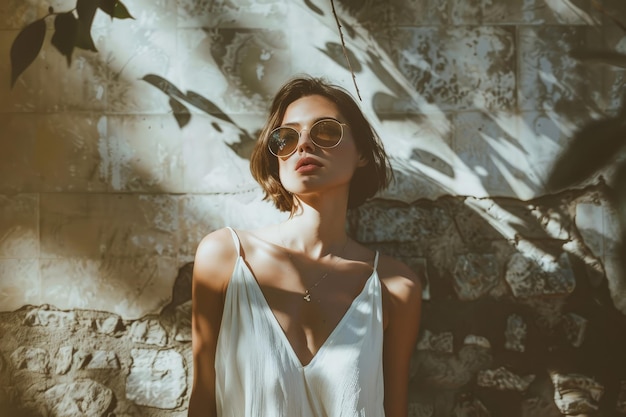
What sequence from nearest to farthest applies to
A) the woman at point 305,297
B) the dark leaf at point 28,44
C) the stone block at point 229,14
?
the dark leaf at point 28,44, the woman at point 305,297, the stone block at point 229,14

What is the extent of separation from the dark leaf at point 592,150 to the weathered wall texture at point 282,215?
0.70 metres

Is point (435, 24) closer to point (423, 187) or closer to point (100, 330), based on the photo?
point (423, 187)

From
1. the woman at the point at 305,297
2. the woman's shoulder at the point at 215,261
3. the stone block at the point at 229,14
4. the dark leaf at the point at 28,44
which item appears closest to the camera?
the dark leaf at the point at 28,44

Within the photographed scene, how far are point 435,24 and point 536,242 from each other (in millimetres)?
1034

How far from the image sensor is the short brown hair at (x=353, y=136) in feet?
7.04

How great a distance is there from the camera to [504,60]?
2.44m

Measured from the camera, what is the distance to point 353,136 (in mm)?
2139

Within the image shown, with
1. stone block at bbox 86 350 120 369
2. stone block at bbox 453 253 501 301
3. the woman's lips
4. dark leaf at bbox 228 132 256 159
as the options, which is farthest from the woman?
stone block at bbox 86 350 120 369

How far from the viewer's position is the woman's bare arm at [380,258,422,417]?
2.14 meters

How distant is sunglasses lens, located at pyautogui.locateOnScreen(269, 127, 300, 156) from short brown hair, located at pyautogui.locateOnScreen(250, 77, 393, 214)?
0.08 metres

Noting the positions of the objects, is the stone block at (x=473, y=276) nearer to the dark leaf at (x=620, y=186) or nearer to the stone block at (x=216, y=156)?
the dark leaf at (x=620, y=186)

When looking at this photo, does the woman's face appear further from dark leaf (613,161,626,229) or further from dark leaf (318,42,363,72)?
dark leaf (613,161,626,229)

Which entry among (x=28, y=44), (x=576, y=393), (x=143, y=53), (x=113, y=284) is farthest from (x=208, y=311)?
(x=576, y=393)

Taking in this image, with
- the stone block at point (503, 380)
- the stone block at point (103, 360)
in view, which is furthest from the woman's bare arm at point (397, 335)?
the stone block at point (103, 360)
